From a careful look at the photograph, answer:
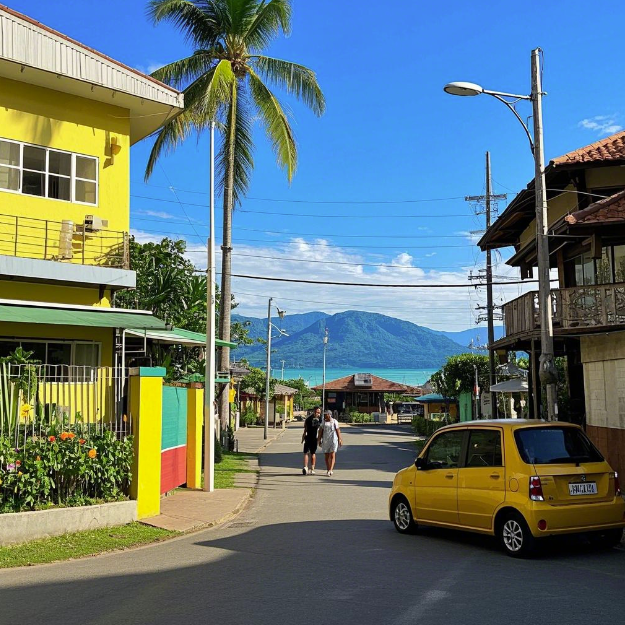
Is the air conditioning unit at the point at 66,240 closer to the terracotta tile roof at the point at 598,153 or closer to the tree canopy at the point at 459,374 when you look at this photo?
the terracotta tile roof at the point at 598,153

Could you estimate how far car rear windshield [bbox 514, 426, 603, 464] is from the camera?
31.5ft

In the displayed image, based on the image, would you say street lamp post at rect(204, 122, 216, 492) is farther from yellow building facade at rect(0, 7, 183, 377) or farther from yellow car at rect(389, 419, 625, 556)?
yellow car at rect(389, 419, 625, 556)

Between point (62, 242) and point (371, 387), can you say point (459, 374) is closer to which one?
point (371, 387)

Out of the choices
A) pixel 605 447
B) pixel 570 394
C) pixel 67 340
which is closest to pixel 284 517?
pixel 67 340

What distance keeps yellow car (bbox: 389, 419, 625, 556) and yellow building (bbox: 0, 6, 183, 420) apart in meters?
7.14

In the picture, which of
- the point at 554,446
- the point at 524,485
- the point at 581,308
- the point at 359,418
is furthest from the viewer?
the point at 359,418

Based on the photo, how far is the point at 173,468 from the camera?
16.2 meters

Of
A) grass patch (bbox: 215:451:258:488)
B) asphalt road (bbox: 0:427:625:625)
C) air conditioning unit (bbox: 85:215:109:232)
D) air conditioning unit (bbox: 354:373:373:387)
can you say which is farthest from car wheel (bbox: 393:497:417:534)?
air conditioning unit (bbox: 354:373:373:387)

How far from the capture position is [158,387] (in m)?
13.4

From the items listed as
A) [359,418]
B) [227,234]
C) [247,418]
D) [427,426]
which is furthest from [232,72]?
[359,418]

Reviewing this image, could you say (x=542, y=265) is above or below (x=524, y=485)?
above

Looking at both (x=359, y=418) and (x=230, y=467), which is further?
(x=359, y=418)

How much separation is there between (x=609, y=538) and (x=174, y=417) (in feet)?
30.9

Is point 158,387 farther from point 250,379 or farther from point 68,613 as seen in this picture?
point 250,379
